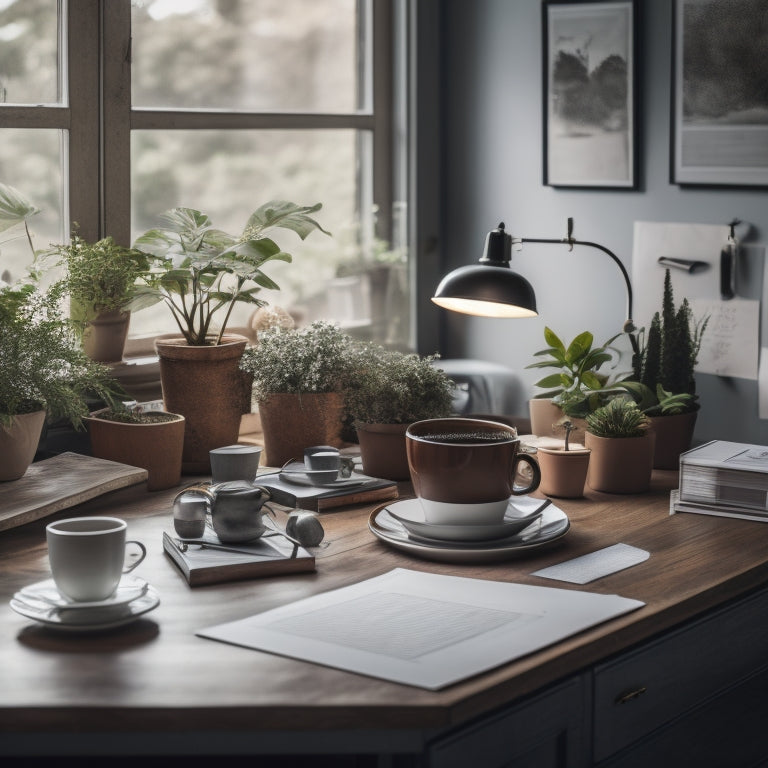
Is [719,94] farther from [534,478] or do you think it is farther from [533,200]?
[534,478]

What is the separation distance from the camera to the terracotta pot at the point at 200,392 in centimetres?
215

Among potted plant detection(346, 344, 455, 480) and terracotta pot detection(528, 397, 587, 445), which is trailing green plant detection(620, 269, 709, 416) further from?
potted plant detection(346, 344, 455, 480)

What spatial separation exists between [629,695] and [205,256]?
116cm

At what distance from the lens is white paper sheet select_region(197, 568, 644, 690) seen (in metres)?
1.25

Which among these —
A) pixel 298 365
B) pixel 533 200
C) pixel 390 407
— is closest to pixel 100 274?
pixel 298 365

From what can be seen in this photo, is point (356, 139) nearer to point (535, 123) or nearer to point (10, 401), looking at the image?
point (535, 123)

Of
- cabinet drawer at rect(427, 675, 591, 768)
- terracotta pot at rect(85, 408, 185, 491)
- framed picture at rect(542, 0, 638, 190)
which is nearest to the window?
framed picture at rect(542, 0, 638, 190)

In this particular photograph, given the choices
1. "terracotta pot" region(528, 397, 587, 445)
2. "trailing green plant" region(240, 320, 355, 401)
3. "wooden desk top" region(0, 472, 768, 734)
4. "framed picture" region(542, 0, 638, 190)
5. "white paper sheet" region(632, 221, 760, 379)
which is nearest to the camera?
"wooden desk top" region(0, 472, 768, 734)

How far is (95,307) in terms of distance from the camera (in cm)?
227

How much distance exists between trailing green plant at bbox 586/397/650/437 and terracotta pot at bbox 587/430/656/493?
0.05ft

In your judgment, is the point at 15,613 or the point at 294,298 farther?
the point at 294,298

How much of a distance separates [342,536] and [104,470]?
46 centimetres

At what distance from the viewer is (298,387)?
2.13 meters

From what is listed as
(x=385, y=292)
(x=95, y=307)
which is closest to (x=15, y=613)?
(x=95, y=307)
